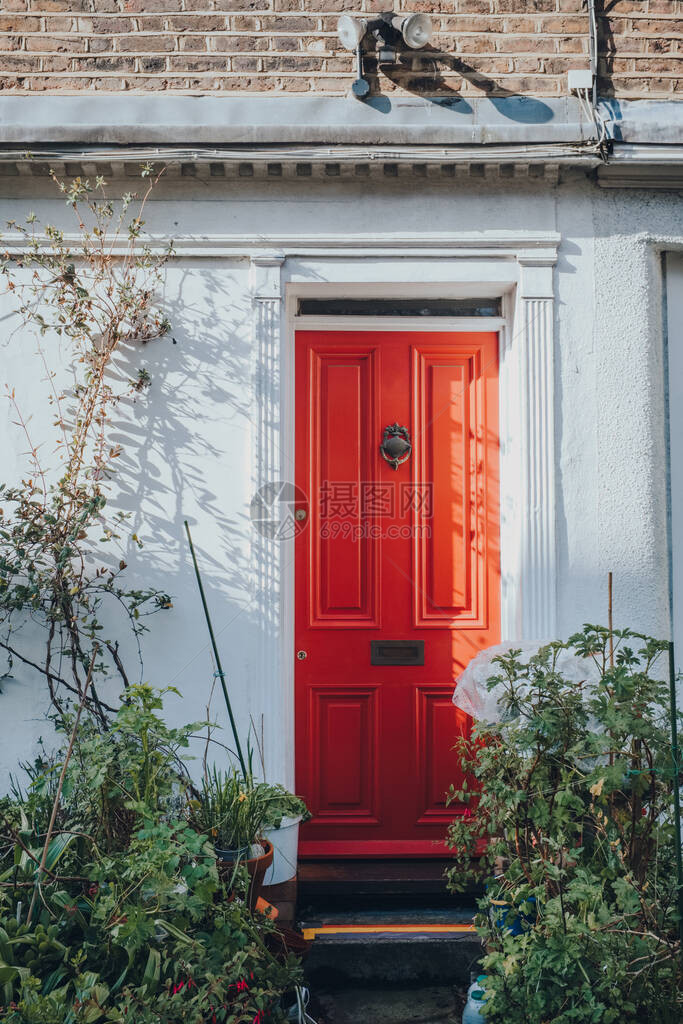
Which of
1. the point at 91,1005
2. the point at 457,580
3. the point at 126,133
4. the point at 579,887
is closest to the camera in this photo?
the point at 91,1005

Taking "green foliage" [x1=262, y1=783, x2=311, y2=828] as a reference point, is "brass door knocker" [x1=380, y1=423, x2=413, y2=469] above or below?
above

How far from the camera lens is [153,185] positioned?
4.05 m

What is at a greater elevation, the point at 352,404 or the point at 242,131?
the point at 242,131

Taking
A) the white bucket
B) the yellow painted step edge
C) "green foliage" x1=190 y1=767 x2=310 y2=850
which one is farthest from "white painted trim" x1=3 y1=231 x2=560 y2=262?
the yellow painted step edge

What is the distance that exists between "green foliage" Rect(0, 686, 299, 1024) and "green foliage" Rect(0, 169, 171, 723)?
0.72 metres

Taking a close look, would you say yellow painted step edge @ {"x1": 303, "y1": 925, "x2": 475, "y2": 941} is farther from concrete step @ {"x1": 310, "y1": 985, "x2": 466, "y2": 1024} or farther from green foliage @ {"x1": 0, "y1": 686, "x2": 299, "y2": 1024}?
green foliage @ {"x1": 0, "y1": 686, "x2": 299, "y2": 1024}

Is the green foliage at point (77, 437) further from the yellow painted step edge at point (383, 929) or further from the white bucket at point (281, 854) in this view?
the yellow painted step edge at point (383, 929)

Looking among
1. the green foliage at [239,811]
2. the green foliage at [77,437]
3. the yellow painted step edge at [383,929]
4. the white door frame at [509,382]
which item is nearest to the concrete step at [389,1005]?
the yellow painted step edge at [383,929]

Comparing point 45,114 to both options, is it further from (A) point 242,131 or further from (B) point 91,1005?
(B) point 91,1005

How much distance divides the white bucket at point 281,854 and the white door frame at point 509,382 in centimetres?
32

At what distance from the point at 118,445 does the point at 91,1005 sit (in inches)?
94.5

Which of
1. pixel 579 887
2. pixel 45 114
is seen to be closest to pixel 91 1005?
pixel 579 887

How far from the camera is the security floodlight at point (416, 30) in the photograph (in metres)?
3.96

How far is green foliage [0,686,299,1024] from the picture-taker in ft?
8.56
